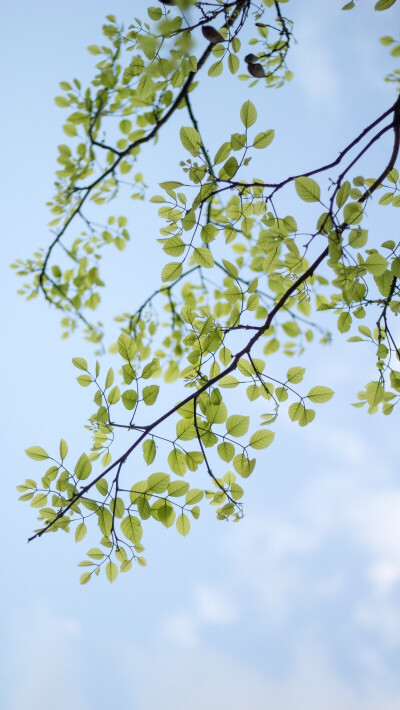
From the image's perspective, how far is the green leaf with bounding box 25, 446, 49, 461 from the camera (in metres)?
1.70

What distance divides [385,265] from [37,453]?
4.33ft

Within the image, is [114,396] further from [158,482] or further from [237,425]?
[237,425]

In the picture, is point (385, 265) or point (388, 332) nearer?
point (385, 265)

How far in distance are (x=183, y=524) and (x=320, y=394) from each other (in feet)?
2.10

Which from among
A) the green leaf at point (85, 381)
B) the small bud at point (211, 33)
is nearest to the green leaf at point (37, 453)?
the green leaf at point (85, 381)

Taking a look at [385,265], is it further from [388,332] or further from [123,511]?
[123,511]

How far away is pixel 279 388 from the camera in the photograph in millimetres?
1709

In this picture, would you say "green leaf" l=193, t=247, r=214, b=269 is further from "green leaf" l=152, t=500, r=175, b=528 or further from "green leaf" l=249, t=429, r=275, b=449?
"green leaf" l=152, t=500, r=175, b=528

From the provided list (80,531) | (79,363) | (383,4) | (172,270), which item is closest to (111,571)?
(80,531)

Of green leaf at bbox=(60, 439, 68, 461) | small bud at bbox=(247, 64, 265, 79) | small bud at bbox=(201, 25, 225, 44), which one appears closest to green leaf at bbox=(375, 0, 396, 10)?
small bud at bbox=(247, 64, 265, 79)

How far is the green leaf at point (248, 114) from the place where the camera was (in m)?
1.44

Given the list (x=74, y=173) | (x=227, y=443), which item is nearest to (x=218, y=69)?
(x=227, y=443)

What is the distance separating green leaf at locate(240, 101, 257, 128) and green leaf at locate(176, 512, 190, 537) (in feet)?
4.12

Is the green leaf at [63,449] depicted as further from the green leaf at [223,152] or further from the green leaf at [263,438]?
the green leaf at [223,152]
